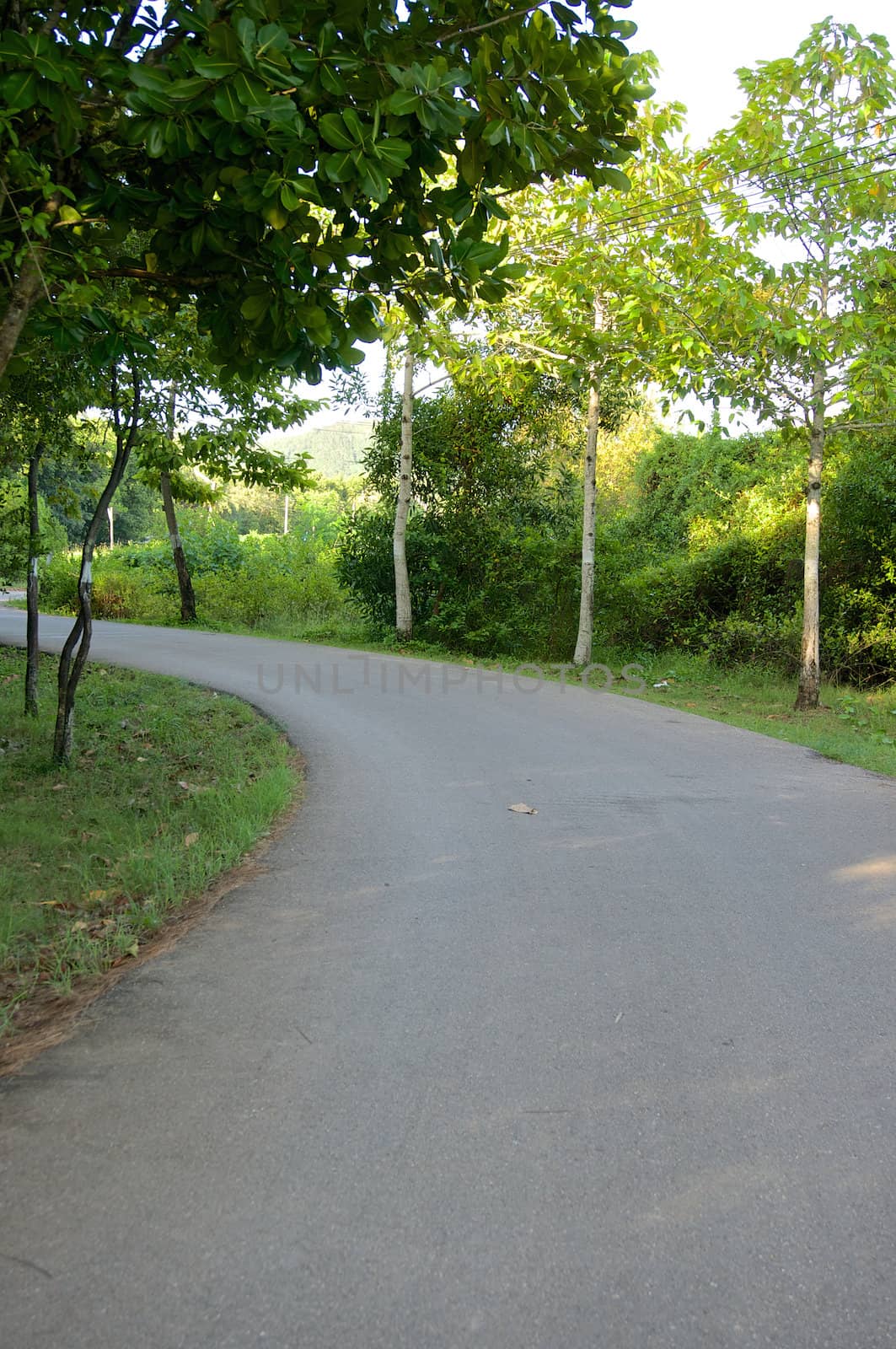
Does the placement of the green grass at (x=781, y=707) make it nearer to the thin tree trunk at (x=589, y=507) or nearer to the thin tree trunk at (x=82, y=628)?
the thin tree trunk at (x=589, y=507)

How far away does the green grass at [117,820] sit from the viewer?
434 centimetres

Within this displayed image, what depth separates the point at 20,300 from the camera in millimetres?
4711

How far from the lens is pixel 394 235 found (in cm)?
434

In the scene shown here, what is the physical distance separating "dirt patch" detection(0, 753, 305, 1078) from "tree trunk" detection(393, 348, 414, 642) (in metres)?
15.7

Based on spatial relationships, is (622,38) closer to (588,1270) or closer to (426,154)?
(426,154)

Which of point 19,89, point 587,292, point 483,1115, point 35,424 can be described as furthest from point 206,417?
point 483,1115

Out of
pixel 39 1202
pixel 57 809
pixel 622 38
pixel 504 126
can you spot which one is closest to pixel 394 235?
pixel 504 126

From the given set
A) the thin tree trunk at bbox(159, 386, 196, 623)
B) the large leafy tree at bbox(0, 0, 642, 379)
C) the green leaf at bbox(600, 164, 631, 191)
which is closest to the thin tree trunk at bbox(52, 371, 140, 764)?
the large leafy tree at bbox(0, 0, 642, 379)

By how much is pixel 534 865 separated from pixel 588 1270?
329cm

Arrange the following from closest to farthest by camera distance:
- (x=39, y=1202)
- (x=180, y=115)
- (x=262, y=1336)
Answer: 1. (x=262, y=1336)
2. (x=39, y=1202)
3. (x=180, y=115)

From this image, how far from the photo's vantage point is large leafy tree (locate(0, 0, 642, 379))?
3547 millimetres

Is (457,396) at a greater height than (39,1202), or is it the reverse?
(457,396)

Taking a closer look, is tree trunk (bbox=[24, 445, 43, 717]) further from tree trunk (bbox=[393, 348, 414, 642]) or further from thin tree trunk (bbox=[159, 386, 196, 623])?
thin tree trunk (bbox=[159, 386, 196, 623])

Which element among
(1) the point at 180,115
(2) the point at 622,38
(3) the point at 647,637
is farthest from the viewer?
(3) the point at 647,637
